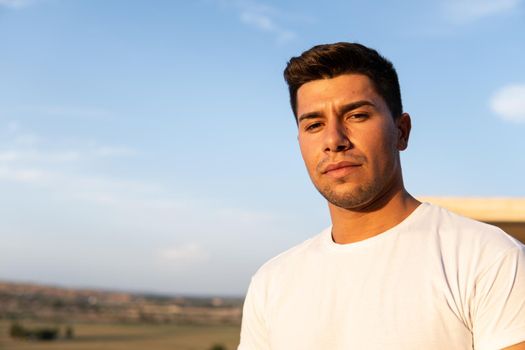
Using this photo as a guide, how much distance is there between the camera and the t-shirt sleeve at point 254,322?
8.04 feet

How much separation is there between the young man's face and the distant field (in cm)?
4619

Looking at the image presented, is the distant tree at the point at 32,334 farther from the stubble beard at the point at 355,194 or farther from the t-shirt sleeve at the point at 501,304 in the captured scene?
the t-shirt sleeve at the point at 501,304

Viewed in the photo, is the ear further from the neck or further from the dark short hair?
the neck

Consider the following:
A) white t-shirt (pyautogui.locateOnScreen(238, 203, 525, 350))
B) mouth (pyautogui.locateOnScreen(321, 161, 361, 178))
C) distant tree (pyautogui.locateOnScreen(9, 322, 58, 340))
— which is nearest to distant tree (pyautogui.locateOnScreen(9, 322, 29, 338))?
distant tree (pyautogui.locateOnScreen(9, 322, 58, 340))

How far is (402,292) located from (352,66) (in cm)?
68

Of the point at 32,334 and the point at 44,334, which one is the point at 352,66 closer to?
the point at 44,334

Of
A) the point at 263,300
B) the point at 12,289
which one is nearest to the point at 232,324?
the point at 12,289

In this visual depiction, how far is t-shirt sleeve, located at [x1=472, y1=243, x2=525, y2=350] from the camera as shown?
1.87 meters

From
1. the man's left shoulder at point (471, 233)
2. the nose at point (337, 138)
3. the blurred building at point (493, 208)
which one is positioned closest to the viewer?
the man's left shoulder at point (471, 233)

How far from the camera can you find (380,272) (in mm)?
2148

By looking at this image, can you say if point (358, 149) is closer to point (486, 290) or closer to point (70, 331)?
point (486, 290)

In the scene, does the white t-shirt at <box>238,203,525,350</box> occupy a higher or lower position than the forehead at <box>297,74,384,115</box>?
lower

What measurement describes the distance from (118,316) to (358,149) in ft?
259

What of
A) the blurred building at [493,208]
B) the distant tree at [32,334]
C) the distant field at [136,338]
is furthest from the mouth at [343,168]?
the distant tree at [32,334]
